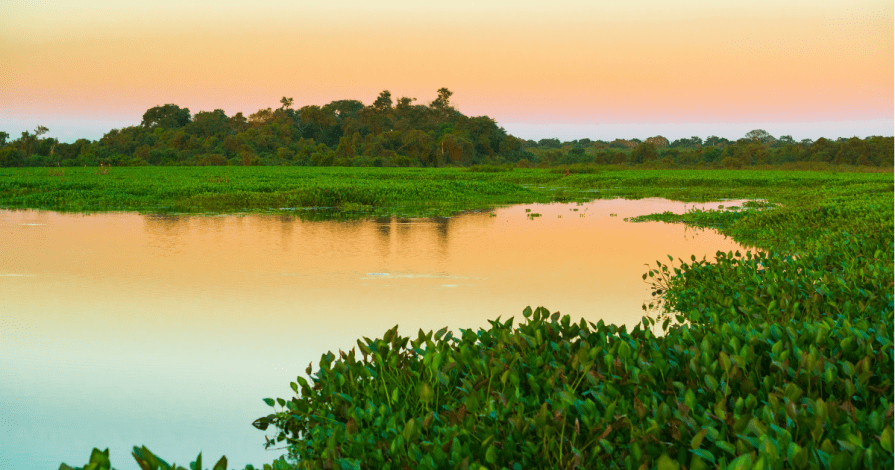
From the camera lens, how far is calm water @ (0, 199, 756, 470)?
188 inches

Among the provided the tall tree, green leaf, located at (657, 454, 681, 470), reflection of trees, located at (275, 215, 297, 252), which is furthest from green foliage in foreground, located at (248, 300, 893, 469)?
the tall tree

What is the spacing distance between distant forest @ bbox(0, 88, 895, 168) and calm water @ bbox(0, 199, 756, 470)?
5915 centimetres

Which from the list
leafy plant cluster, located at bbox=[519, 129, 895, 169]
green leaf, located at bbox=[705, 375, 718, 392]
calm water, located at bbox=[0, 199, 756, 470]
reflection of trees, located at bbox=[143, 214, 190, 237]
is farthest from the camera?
leafy plant cluster, located at bbox=[519, 129, 895, 169]

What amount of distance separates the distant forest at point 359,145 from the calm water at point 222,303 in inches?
2329

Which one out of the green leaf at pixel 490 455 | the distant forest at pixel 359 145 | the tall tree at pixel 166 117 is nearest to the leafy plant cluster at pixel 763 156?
the distant forest at pixel 359 145

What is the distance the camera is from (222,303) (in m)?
8.24

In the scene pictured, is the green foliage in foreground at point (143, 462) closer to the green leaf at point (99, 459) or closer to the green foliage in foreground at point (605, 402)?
the green leaf at point (99, 459)

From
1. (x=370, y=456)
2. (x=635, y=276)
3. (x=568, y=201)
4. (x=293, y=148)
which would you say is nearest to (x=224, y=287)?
(x=635, y=276)

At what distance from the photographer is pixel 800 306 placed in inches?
231

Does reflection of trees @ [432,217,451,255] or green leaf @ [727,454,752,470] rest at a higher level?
green leaf @ [727,454,752,470]

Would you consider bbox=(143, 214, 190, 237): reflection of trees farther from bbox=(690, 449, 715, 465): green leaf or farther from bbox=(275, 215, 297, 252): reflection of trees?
bbox=(690, 449, 715, 465): green leaf

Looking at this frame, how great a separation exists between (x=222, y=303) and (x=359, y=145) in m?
85.6

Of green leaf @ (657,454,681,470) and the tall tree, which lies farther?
the tall tree

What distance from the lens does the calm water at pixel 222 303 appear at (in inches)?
188
